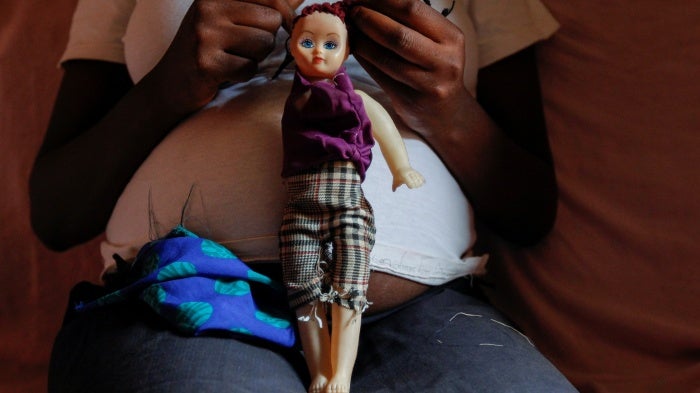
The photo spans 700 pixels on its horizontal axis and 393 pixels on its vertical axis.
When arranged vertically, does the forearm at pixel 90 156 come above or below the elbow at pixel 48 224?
above

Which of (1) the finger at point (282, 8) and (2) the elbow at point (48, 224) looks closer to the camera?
(1) the finger at point (282, 8)

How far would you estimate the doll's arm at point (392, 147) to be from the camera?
61 centimetres

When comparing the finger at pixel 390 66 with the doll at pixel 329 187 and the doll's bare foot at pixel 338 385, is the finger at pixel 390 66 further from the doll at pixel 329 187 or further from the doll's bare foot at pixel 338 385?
the doll's bare foot at pixel 338 385

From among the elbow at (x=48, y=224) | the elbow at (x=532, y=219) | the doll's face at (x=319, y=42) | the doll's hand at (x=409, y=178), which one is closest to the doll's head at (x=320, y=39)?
the doll's face at (x=319, y=42)

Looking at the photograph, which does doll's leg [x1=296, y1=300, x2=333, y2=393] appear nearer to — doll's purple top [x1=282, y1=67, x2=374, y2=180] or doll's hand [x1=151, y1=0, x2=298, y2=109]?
doll's purple top [x1=282, y1=67, x2=374, y2=180]

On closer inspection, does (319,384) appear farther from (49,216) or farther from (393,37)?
(49,216)

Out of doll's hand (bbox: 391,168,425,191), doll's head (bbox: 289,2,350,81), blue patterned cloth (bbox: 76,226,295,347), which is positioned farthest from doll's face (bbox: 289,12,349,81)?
blue patterned cloth (bbox: 76,226,295,347)

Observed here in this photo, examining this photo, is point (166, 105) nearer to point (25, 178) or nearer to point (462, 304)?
point (462, 304)

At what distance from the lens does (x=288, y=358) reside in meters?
0.69

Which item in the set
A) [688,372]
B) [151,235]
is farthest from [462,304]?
[151,235]

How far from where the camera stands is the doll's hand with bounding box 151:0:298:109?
0.73 meters

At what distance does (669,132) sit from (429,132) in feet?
1.01

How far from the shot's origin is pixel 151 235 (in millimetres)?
767

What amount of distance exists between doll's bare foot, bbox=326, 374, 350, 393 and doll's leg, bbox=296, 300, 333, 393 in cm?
2
